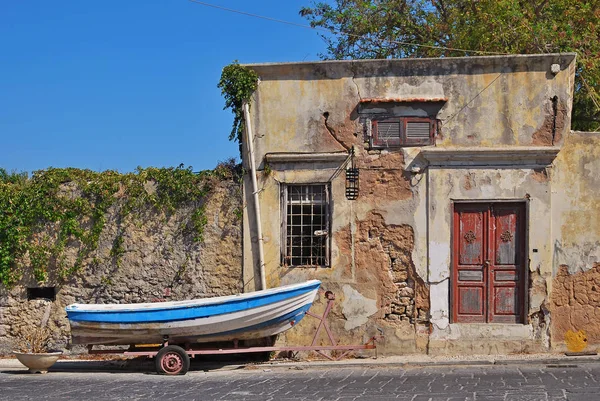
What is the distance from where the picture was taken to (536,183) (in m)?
12.9

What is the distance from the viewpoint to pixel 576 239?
12945 mm

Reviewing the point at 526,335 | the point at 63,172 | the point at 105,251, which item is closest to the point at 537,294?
the point at 526,335

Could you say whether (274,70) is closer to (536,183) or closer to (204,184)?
(204,184)

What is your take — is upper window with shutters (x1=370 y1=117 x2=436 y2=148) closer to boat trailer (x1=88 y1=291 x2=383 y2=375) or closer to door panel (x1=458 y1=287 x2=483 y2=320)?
door panel (x1=458 y1=287 x2=483 y2=320)

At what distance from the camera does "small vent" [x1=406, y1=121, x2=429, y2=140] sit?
13.2 metres

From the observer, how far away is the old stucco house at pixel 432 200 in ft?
42.4

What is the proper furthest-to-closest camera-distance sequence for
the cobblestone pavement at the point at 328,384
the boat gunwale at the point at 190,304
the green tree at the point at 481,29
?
the green tree at the point at 481,29, the boat gunwale at the point at 190,304, the cobblestone pavement at the point at 328,384

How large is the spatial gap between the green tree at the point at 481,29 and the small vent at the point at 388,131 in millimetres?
4931

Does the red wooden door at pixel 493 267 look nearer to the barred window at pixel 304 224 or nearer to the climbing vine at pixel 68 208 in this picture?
the barred window at pixel 304 224

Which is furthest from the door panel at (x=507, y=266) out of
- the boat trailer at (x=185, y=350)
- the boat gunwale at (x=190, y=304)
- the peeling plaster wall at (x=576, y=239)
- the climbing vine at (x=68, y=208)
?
the climbing vine at (x=68, y=208)

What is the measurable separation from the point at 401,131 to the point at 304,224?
2.30 m

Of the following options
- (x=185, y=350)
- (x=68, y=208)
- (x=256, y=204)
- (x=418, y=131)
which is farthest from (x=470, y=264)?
(x=68, y=208)

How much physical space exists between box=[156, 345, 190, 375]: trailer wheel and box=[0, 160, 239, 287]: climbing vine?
7.71 ft

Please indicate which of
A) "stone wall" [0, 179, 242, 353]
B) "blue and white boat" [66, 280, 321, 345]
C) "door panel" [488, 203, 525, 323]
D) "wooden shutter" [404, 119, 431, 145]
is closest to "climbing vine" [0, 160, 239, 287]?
"stone wall" [0, 179, 242, 353]
